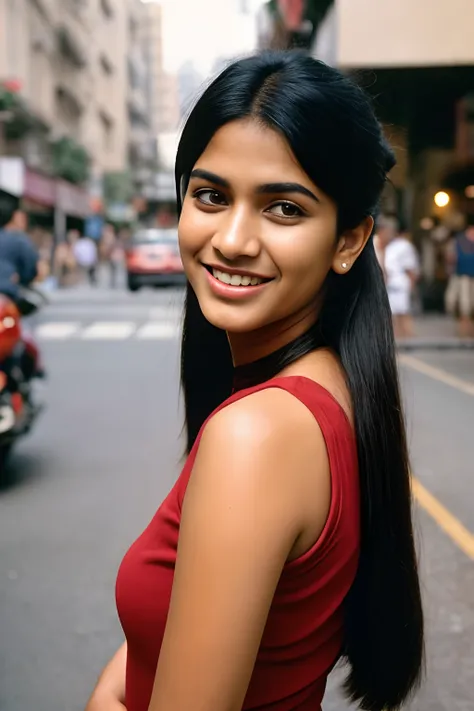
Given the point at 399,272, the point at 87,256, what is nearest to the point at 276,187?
the point at 399,272

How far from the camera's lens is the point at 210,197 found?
1340mm

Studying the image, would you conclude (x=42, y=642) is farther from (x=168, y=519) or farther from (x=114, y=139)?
(x=114, y=139)

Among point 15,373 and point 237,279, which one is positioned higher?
point 237,279

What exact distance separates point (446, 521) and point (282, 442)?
14.4ft

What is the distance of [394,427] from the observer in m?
1.45

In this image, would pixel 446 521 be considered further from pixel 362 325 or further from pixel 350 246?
pixel 350 246

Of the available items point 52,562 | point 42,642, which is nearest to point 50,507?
point 52,562

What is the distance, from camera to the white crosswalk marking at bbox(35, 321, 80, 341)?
16.3 metres

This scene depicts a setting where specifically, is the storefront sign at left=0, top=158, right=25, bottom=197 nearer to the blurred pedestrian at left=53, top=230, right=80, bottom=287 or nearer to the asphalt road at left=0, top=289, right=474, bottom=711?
the blurred pedestrian at left=53, top=230, right=80, bottom=287

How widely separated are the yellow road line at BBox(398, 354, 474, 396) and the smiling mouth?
8.98 metres

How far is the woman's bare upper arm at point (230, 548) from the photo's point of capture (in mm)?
1092

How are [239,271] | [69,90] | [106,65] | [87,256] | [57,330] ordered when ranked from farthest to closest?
[106,65] < [69,90] < [87,256] < [57,330] < [239,271]

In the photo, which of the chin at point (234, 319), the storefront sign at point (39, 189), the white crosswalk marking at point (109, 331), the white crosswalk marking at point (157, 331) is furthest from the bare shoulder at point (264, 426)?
the storefront sign at point (39, 189)

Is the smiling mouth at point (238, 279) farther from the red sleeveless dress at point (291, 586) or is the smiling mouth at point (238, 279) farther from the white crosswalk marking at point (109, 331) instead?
the white crosswalk marking at point (109, 331)
